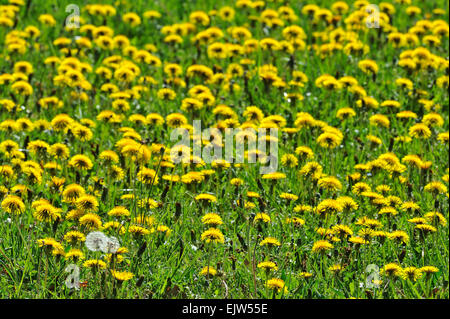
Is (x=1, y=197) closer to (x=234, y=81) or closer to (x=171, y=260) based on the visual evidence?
(x=171, y=260)

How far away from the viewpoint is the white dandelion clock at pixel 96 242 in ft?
10.2

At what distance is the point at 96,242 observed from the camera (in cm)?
315

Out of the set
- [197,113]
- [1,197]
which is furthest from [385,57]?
[1,197]

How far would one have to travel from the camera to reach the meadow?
11.0 feet

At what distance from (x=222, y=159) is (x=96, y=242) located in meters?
1.37

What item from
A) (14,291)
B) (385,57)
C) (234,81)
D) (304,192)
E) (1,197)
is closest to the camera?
(14,291)

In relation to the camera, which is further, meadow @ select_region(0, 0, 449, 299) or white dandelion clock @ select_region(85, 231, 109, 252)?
meadow @ select_region(0, 0, 449, 299)

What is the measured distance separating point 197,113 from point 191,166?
0.90 meters

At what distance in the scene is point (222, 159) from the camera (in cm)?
437

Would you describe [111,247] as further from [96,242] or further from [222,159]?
[222,159]

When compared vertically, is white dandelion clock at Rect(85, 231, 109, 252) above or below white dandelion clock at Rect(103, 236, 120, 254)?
above

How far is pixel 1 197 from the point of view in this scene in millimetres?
3734

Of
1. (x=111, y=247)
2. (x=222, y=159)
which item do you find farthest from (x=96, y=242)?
(x=222, y=159)

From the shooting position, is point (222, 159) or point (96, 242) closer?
point (96, 242)
